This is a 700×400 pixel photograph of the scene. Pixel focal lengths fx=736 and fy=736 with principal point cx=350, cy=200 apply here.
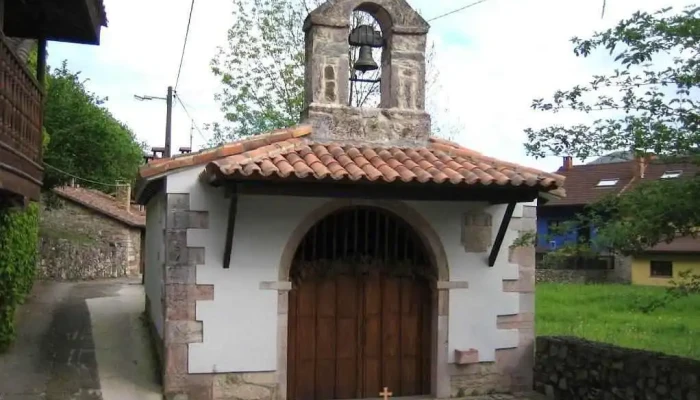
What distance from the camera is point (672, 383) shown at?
22.0 ft

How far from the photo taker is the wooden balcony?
5.79 meters

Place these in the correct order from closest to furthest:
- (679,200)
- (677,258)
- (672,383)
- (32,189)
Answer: (679,200) → (672,383) → (32,189) → (677,258)

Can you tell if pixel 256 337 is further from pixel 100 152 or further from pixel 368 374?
pixel 100 152

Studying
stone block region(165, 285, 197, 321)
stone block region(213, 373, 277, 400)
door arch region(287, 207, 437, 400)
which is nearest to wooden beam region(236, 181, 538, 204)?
door arch region(287, 207, 437, 400)

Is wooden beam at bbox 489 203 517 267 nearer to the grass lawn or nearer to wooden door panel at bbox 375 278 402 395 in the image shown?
wooden door panel at bbox 375 278 402 395

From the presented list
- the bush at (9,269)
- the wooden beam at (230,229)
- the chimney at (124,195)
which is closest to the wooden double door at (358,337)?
the wooden beam at (230,229)

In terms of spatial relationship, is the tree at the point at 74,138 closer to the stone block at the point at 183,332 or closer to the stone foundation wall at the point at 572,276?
the stone block at the point at 183,332

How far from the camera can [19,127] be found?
6605 millimetres

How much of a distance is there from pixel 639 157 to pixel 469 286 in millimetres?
3280

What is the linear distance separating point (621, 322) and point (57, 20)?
10.8 meters

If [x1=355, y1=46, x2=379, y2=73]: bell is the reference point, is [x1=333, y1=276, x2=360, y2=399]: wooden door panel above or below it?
below

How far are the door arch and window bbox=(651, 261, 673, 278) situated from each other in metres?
22.6

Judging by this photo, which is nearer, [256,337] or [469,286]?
[256,337]

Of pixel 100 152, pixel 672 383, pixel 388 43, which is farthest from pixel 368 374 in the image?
pixel 100 152
